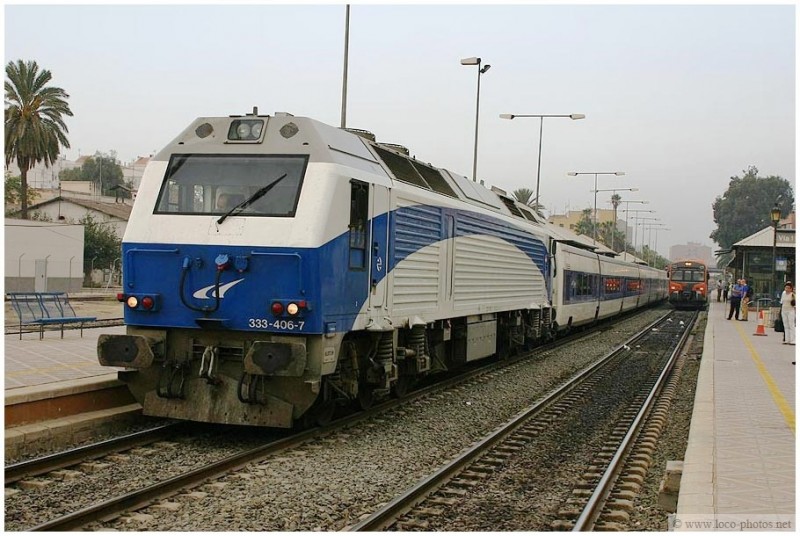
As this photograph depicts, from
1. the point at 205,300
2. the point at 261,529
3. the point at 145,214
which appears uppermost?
the point at 145,214

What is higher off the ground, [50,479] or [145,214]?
[145,214]

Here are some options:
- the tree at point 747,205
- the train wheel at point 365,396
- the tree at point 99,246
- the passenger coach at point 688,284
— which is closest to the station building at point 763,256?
the passenger coach at point 688,284

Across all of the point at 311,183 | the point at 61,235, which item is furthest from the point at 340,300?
the point at 61,235

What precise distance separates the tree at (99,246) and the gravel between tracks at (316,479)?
47.5 m

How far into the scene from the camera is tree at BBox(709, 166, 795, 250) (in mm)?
102625

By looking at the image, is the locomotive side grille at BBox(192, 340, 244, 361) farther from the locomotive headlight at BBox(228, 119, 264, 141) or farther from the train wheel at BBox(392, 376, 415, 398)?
the train wheel at BBox(392, 376, 415, 398)

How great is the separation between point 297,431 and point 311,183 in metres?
2.91

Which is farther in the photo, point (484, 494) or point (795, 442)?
point (795, 442)

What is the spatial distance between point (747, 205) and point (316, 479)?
106 m

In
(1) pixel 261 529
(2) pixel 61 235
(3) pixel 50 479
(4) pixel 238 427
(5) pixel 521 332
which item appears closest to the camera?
(1) pixel 261 529

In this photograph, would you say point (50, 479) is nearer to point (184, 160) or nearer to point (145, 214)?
point (145, 214)

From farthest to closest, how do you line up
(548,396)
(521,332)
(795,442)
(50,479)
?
1. (521,332)
2. (548,396)
3. (795,442)
4. (50,479)

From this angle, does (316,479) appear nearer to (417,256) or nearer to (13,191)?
(417,256)

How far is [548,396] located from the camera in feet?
42.9
